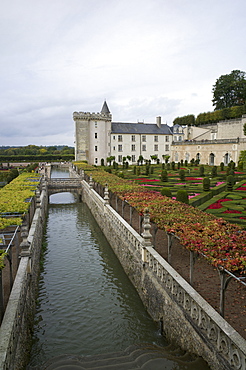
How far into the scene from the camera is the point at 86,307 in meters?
10.4

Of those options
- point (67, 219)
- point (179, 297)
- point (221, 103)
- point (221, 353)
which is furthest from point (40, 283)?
point (221, 103)

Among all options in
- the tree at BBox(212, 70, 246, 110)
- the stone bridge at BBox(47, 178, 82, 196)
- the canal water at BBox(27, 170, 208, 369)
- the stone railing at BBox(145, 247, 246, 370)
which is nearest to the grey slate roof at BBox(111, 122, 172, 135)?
the tree at BBox(212, 70, 246, 110)

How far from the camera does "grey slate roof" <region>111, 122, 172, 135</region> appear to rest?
199 feet

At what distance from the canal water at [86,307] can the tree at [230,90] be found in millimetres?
59748

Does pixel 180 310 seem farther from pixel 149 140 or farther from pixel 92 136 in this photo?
pixel 149 140

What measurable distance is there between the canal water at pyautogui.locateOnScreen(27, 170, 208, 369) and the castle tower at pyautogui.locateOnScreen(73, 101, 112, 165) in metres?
40.8

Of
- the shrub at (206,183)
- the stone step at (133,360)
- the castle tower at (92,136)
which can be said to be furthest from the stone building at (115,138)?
the stone step at (133,360)

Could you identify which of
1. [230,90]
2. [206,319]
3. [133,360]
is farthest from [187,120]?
[206,319]

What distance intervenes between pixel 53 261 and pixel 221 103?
2565 inches

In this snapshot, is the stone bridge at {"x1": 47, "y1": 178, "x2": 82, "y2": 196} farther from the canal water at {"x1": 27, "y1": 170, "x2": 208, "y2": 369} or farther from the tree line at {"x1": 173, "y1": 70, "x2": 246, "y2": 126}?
the tree line at {"x1": 173, "y1": 70, "x2": 246, "y2": 126}

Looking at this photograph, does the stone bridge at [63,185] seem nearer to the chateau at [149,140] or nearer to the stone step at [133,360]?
the chateau at [149,140]

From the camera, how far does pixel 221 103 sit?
69.1 metres

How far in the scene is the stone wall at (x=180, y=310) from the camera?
5.45m

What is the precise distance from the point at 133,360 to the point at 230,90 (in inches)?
2759
